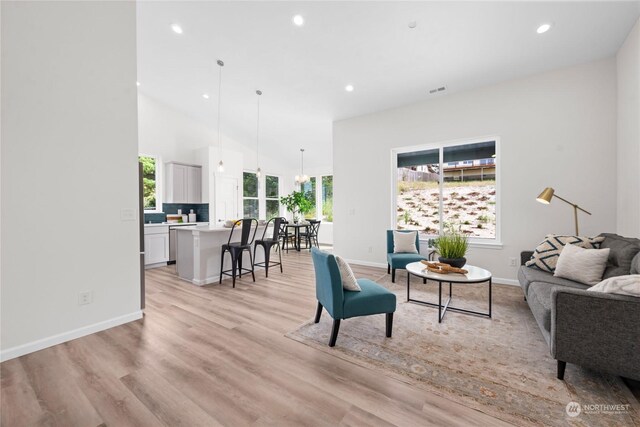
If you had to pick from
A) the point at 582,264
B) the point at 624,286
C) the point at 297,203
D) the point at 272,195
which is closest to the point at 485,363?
the point at 624,286

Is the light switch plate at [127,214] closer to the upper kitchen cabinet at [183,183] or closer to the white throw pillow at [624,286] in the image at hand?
the upper kitchen cabinet at [183,183]

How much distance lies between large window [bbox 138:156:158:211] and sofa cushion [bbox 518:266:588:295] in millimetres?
7123

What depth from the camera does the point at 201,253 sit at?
4184 millimetres

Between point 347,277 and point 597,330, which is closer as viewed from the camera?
point 597,330

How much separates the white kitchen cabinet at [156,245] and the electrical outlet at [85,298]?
3046 millimetres

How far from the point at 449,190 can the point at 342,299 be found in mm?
3589

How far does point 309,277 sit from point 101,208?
307 cm

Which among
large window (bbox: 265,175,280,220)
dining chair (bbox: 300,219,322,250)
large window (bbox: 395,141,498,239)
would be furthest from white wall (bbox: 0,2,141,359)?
large window (bbox: 265,175,280,220)

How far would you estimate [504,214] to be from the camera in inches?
165

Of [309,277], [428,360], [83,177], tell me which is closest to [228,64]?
[83,177]

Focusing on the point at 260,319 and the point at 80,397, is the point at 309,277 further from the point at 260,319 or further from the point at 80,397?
the point at 80,397

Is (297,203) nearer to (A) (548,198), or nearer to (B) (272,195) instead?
(B) (272,195)

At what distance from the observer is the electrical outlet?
2.53m

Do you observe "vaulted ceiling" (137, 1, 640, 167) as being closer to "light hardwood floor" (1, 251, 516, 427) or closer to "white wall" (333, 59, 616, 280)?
"white wall" (333, 59, 616, 280)
